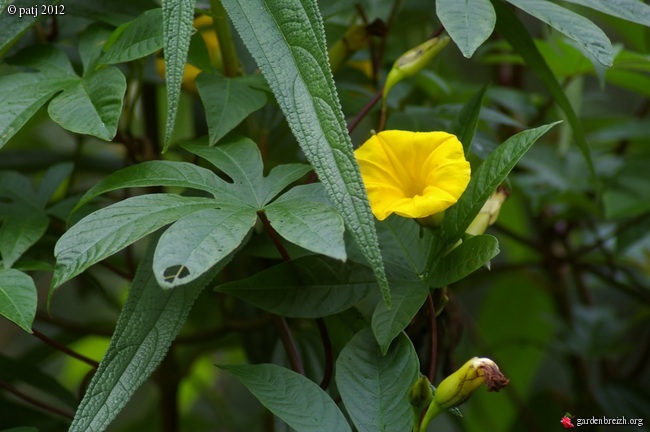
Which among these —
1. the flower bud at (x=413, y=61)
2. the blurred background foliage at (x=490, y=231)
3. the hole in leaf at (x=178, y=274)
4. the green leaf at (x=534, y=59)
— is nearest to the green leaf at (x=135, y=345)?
the hole in leaf at (x=178, y=274)

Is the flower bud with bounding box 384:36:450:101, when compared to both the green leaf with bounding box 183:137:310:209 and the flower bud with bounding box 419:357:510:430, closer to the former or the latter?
the green leaf with bounding box 183:137:310:209

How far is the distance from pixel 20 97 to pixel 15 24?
0.07m

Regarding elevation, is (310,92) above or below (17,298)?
above

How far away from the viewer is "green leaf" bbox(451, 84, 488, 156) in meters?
0.55

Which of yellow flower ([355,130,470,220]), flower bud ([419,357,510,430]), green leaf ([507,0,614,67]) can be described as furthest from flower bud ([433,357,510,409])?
green leaf ([507,0,614,67])

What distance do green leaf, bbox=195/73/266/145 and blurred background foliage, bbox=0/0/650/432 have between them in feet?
0.09

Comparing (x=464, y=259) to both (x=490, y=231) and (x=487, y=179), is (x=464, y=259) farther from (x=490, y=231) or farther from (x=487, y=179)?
(x=490, y=231)

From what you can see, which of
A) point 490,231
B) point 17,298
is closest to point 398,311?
point 17,298

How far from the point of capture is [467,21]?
0.49 m

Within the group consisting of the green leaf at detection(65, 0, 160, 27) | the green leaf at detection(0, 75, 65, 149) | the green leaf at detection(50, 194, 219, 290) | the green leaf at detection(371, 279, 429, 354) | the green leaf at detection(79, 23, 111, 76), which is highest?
A: the green leaf at detection(65, 0, 160, 27)

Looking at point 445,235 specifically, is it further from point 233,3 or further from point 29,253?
point 29,253

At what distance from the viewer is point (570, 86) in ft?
3.03

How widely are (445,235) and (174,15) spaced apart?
0.79 ft

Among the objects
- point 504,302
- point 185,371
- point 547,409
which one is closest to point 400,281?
point 185,371
